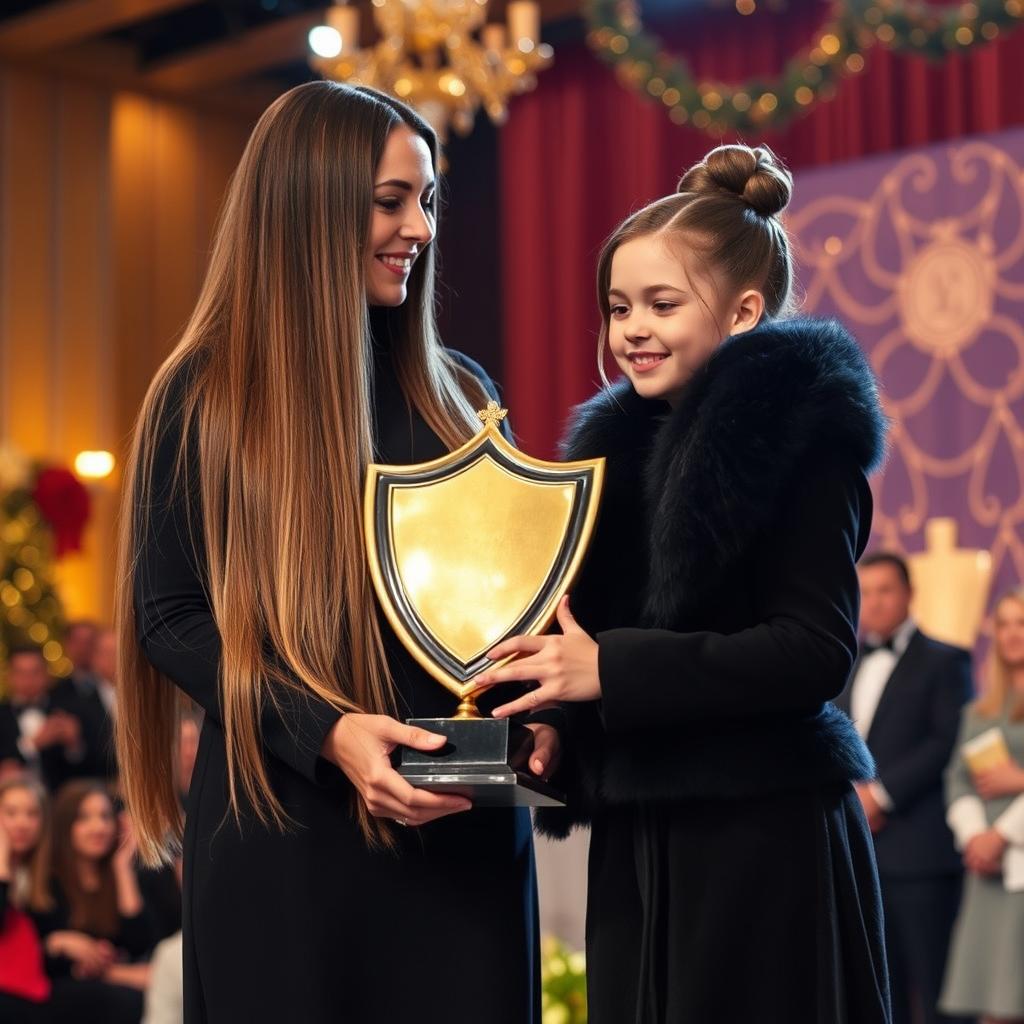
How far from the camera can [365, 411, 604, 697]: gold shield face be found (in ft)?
6.24

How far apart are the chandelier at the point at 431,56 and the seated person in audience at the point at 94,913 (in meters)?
3.21

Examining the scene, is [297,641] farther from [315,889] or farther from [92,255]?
[92,255]

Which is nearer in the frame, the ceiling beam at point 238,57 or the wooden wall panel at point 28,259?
the ceiling beam at point 238,57

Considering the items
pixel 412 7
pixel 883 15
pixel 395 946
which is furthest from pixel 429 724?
pixel 412 7

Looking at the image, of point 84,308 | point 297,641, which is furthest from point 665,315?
point 84,308

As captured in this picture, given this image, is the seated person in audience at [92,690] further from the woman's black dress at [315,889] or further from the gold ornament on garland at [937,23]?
the woman's black dress at [315,889]

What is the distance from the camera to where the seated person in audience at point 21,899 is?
197 inches

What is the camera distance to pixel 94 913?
527 cm

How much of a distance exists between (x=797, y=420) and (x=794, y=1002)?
63 cm

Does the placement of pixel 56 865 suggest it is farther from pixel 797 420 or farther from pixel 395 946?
pixel 797 420

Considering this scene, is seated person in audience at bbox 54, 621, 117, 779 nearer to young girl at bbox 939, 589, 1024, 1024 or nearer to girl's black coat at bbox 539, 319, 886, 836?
young girl at bbox 939, 589, 1024, 1024

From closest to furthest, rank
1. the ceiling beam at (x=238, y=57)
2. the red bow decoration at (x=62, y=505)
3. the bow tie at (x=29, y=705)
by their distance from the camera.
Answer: the bow tie at (x=29, y=705) → the red bow decoration at (x=62, y=505) → the ceiling beam at (x=238, y=57)

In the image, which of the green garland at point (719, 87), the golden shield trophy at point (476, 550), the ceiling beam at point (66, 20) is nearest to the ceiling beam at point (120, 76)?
the ceiling beam at point (66, 20)

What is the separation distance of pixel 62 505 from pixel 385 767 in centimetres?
899
